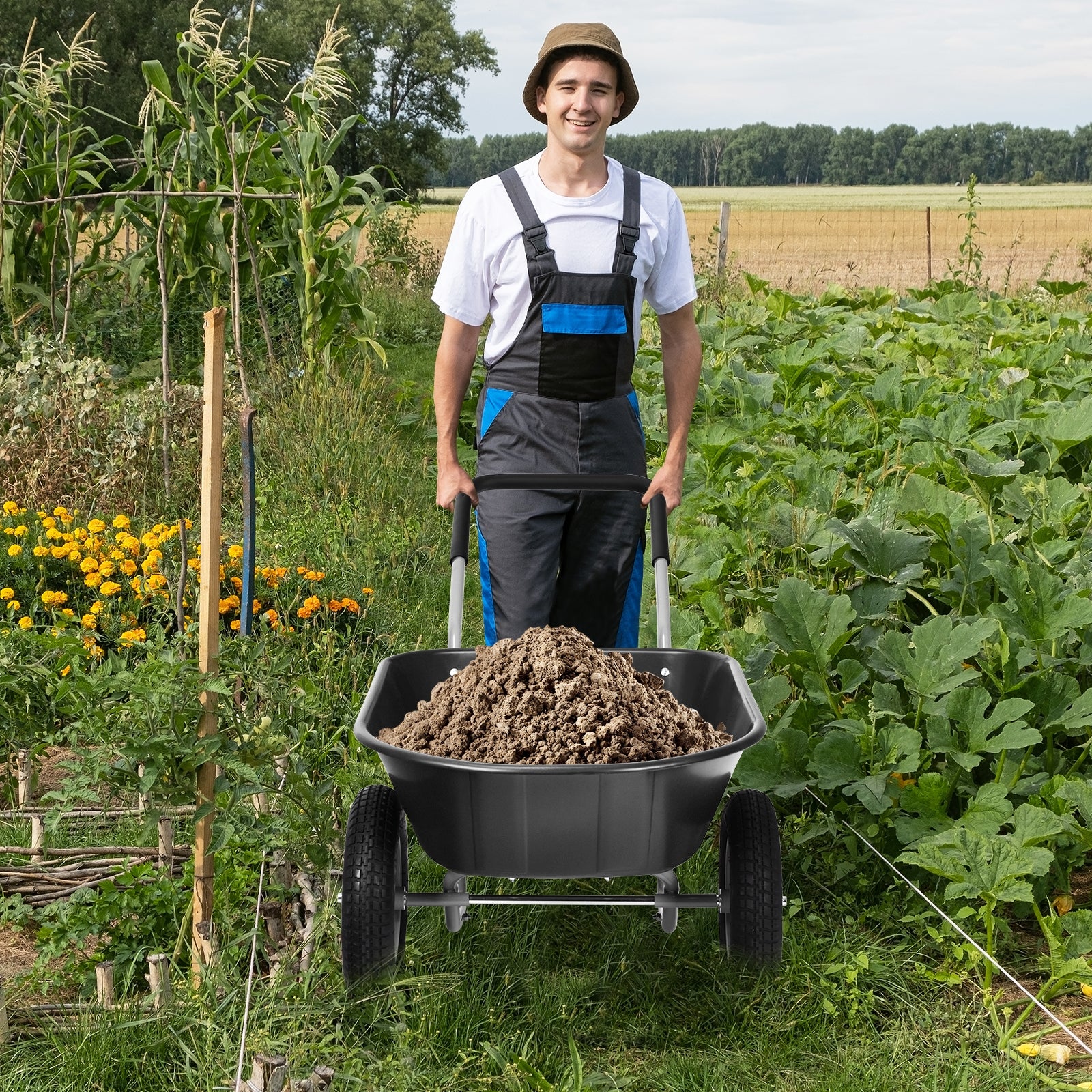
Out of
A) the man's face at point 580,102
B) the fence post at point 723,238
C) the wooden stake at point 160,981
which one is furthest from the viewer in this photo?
the fence post at point 723,238

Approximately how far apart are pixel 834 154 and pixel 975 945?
86414mm

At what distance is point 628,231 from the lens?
294 centimetres

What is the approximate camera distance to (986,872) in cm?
247

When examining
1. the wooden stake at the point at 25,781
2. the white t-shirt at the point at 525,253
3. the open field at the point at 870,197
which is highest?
the open field at the point at 870,197

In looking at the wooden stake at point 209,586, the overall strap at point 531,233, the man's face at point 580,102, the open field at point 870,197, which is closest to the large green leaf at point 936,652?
the overall strap at point 531,233

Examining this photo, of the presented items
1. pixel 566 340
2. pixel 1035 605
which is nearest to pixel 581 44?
pixel 566 340

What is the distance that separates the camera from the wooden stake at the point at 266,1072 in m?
1.91

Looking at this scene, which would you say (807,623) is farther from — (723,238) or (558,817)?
(723,238)

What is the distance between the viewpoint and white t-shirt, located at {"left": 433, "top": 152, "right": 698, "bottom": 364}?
2.93 metres

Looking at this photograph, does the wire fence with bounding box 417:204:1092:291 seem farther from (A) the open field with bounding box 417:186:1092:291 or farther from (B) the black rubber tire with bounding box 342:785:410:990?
(B) the black rubber tire with bounding box 342:785:410:990

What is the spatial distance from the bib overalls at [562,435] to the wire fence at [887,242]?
14.0m

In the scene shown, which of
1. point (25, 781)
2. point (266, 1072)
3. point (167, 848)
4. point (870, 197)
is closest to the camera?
point (266, 1072)

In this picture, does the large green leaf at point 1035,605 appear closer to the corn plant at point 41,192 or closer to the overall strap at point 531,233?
the overall strap at point 531,233

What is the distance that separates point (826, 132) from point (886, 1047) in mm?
88758
